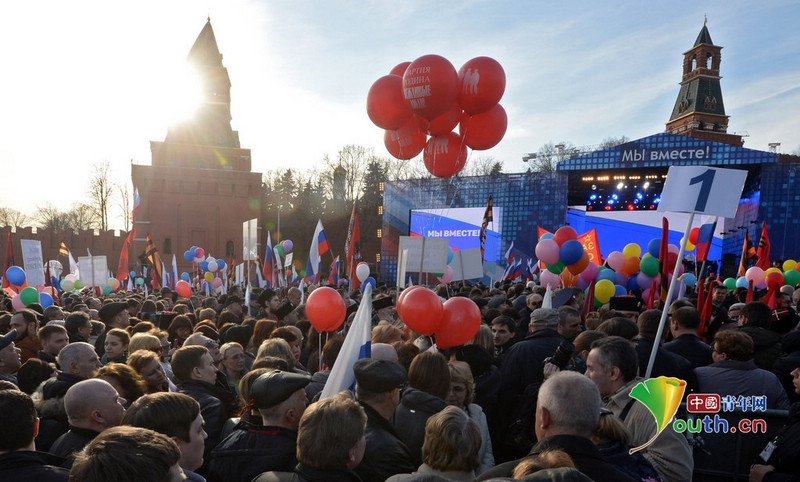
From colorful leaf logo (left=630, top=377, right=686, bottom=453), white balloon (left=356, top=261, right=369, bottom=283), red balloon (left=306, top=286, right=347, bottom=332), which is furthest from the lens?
white balloon (left=356, top=261, right=369, bottom=283)

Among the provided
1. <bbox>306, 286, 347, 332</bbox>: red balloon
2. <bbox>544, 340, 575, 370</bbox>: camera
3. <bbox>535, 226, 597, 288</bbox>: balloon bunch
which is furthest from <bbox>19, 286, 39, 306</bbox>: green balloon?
<bbox>544, 340, 575, 370</bbox>: camera

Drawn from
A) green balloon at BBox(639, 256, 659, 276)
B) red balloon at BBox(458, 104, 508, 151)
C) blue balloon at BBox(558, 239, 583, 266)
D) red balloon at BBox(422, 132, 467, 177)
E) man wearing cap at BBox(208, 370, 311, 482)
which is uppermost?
red balloon at BBox(458, 104, 508, 151)

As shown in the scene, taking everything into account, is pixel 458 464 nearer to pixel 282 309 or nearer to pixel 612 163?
pixel 282 309

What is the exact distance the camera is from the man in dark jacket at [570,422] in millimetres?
2332

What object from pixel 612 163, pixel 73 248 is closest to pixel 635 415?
pixel 612 163

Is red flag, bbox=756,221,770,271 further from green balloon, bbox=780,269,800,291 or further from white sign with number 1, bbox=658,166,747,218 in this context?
white sign with number 1, bbox=658,166,747,218

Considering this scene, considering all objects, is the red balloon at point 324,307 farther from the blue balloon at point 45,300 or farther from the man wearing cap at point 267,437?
the blue balloon at point 45,300

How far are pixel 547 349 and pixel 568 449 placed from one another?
2388 millimetres

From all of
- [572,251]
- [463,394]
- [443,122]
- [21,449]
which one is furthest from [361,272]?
[21,449]

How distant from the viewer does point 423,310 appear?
5.01 metres

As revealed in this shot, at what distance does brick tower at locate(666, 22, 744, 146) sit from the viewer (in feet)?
191

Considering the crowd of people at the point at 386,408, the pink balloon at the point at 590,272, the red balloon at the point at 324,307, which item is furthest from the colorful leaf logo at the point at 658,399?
the pink balloon at the point at 590,272

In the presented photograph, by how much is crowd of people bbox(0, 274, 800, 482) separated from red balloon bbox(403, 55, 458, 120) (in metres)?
2.70

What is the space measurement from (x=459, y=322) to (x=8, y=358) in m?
3.53
